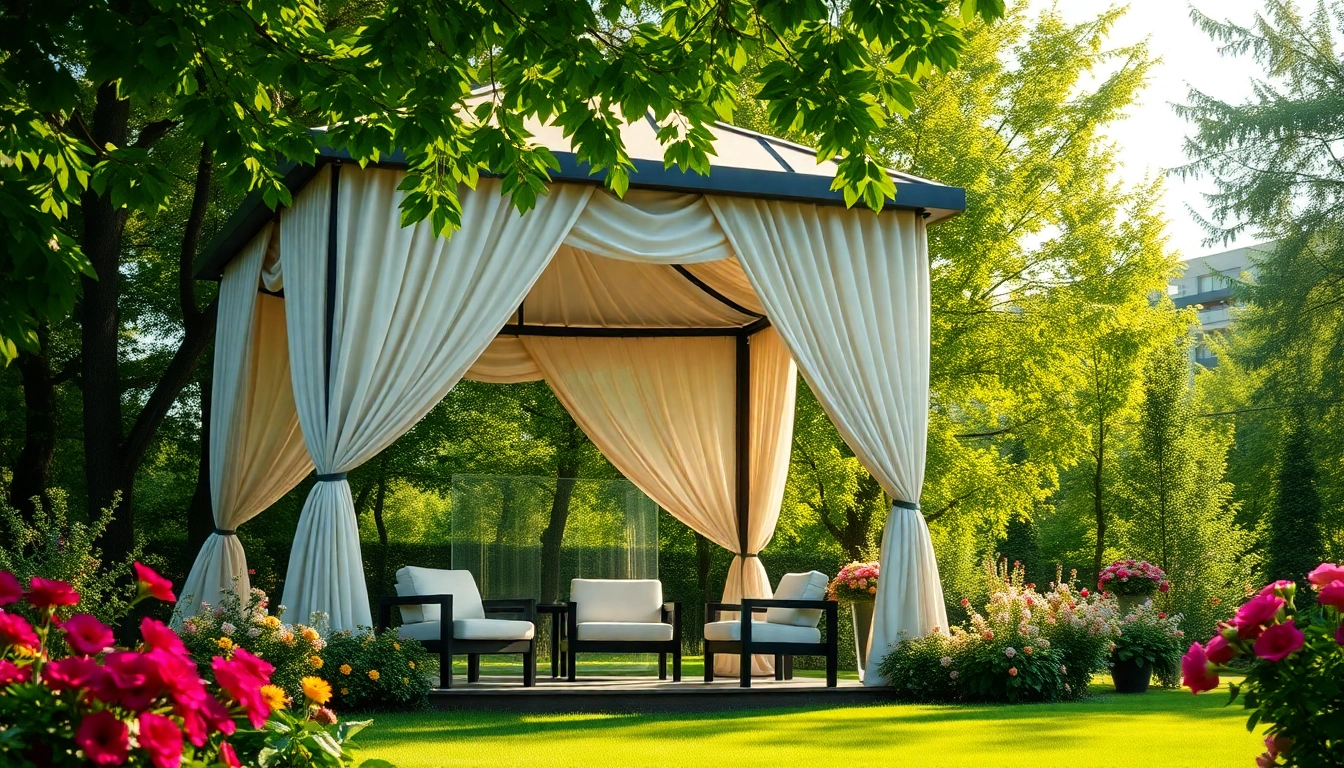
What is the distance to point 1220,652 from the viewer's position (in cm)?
231

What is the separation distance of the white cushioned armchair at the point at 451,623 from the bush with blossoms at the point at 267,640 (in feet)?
2.53

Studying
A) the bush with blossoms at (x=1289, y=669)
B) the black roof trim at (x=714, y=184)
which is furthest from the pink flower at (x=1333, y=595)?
the black roof trim at (x=714, y=184)

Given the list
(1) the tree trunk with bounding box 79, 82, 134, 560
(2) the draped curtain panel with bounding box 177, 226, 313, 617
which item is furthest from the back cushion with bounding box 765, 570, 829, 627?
(1) the tree trunk with bounding box 79, 82, 134, 560

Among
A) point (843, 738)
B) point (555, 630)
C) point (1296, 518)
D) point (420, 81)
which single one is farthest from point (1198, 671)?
point (1296, 518)

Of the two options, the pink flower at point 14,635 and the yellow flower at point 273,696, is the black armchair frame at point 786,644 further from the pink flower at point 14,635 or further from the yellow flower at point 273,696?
the pink flower at point 14,635

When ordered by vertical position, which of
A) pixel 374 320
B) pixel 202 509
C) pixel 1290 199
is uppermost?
pixel 1290 199

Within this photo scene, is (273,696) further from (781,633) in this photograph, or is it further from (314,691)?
(781,633)

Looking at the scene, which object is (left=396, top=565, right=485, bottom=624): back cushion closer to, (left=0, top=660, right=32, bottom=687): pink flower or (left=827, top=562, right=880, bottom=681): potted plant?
(left=827, top=562, right=880, bottom=681): potted plant

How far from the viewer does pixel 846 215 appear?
783 centimetres

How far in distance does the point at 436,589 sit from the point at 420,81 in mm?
4723

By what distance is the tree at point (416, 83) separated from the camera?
3.81 metres

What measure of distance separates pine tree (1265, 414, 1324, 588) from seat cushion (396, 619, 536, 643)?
12.6 meters

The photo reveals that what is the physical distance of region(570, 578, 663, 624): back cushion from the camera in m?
8.81

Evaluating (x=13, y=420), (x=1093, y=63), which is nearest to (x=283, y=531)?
(x=13, y=420)
